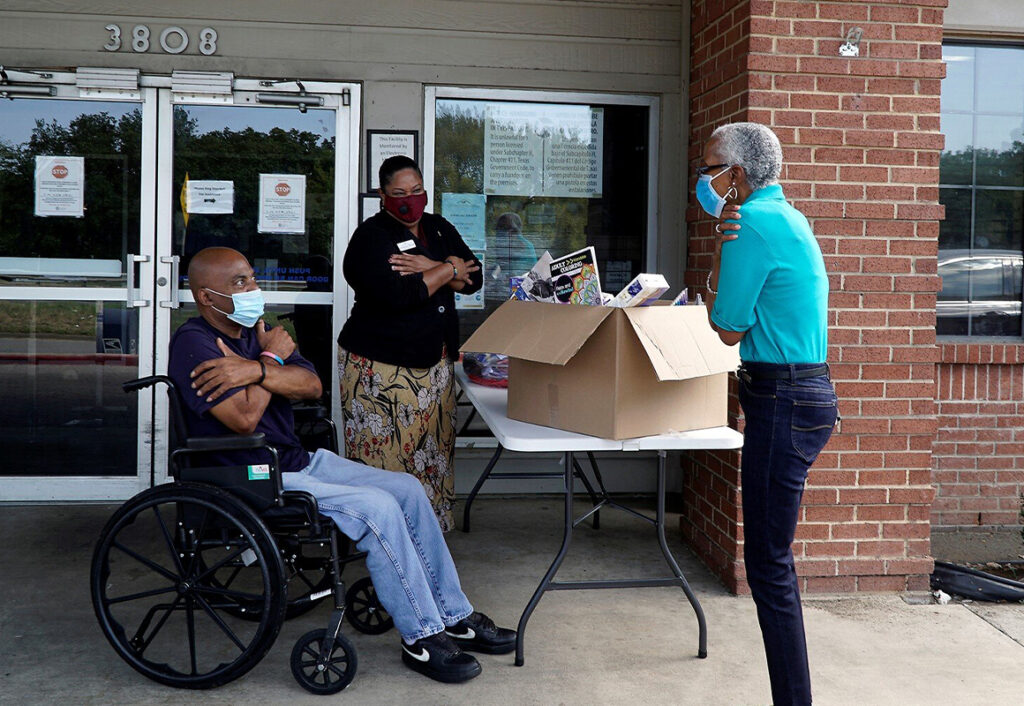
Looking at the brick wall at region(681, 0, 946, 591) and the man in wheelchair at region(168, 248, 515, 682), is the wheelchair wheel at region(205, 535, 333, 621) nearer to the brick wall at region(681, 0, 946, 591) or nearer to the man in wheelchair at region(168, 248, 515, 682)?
the man in wheelchair at region(168, 248, 515, 682)

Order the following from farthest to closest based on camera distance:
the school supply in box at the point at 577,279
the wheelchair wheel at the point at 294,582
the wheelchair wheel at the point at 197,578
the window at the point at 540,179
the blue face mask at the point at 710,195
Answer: the window at the point at 540,179 → the school supply in box at the point at 577,279 → the wheelchair wheel at the point at 294,582 → the wheelchair wheel at the point at 197,578 → the blue face mask at the point at 710,195

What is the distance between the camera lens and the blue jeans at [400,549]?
10.4 ft

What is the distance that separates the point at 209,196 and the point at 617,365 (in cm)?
301

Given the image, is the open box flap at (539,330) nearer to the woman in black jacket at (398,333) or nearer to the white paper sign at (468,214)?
the woman in black jacket at (398,333)

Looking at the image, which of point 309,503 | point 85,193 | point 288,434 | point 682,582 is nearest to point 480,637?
point 682,582

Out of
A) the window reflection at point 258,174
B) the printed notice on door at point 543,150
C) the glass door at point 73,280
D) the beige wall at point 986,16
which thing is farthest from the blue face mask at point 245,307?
the beige wall at point 986,16

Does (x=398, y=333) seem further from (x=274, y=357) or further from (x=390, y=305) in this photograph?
(x=274, y=357)

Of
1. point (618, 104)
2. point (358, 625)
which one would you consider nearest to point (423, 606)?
point (358, 625)

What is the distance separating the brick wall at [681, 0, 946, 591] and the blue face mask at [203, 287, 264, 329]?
6.70 feet

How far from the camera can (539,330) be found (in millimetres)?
3355

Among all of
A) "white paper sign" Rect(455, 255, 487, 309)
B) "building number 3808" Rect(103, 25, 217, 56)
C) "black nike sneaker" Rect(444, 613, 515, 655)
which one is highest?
"building number 3808" Rect(103, 25, 217, 56)

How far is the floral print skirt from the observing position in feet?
13.9

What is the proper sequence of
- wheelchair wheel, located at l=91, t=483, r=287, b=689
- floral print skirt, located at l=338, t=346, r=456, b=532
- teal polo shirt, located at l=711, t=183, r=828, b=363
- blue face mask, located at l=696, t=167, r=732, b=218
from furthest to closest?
floral print skirt, located at l=338, t=346, r=456, b=532
wheelchair wheel, located at l=91, t=483, r=287, b=689
blue face mask, located at l=696, t=167, r=732, b=218
teal polo shirt, located at l=711, t=183, r=828, b=363

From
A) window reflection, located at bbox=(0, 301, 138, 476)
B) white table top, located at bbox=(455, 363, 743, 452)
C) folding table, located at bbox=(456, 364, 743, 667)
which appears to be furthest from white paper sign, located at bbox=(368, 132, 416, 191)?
white table top, located at bbox=(455, 363, 743, 452)
